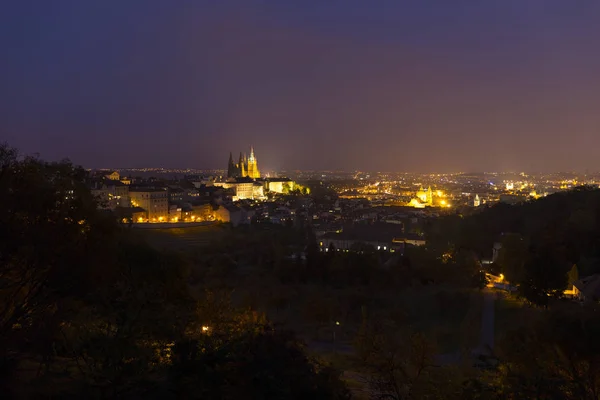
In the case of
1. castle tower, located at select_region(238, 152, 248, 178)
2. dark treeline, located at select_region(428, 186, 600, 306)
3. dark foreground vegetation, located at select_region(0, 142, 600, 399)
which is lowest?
dark treeline, located at select_region(428, 186, 600, 306)

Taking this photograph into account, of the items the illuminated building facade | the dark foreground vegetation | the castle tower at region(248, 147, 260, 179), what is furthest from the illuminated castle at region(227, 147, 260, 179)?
the dark foreground vegetation

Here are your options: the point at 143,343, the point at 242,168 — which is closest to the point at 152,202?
the point at 143,343

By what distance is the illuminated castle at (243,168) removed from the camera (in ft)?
270

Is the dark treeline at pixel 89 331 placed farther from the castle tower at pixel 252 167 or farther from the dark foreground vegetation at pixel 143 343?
the castle tower at pixel 252 167

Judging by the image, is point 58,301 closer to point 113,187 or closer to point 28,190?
point 28,190

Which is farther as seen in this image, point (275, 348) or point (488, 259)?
point (488, 259)

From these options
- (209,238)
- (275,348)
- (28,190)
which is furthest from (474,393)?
(209,238)

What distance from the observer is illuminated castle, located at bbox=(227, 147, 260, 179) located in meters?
82.2

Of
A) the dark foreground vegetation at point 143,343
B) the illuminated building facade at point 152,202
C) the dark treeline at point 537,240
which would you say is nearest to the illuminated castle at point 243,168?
the illuminated building facade at point 152,202

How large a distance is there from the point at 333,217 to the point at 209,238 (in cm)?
1256

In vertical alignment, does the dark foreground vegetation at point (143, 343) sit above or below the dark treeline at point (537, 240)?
above

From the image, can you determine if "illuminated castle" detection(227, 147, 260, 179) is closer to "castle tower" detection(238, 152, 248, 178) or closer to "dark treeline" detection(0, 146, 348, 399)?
"castle tower" detection(238, 152, 248, 178)

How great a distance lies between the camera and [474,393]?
5.08m

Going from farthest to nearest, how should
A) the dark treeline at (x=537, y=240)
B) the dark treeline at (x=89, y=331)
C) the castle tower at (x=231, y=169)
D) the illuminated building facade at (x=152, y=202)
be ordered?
the castle tower at (x=231, y=169) → the illuminated building facade at (x=152, y=202) → the dark treeline at (x=537, y=240) → the dark treeline at (x=89, y=331)
